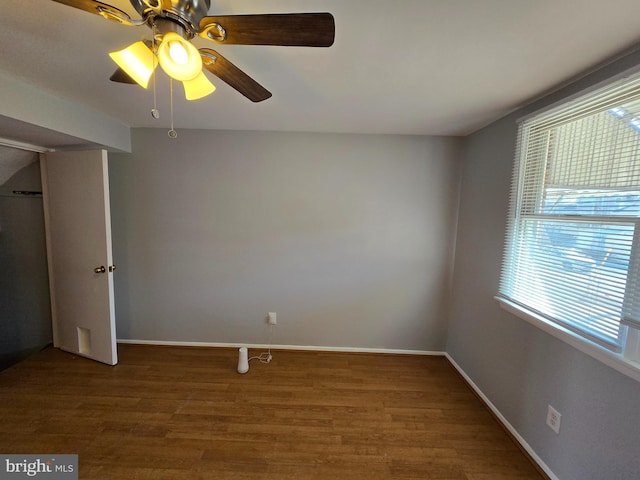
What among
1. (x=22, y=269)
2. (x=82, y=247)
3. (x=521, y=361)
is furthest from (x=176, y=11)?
(x=22, y=269)

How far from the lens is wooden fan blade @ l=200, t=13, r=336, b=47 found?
73 cm

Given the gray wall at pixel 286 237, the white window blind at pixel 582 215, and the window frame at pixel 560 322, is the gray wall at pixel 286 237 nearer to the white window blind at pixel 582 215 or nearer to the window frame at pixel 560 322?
the window frame at pixel 560 322

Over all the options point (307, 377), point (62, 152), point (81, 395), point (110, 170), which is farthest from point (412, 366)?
point (62, 152)

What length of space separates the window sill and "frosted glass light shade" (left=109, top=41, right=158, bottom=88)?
2406 millimetres

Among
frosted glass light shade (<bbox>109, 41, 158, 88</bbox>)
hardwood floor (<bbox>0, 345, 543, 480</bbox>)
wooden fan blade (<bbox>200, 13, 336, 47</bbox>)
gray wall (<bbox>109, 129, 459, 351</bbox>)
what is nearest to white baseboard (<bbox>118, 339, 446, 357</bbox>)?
gray wall (<bbox>109, 129, 459, 351</bbox>)

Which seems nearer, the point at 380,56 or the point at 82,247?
the point at 380,56

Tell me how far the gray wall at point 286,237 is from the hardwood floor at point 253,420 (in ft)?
1.27

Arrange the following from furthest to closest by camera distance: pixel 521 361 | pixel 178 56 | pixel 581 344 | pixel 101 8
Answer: pixel 521 361 → pixel 581 344 → pixel 178 56 → pixel 101 8

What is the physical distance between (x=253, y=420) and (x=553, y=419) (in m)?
1.84

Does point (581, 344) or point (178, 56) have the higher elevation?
point (178, 56)

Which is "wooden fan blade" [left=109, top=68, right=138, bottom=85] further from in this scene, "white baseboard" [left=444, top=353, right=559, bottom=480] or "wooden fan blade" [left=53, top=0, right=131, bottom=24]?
"white baseboard" [left=444, top=353, right=559, bottom=480]

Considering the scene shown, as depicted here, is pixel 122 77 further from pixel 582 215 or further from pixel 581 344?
pixel 581 344

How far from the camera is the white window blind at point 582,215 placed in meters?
1.06

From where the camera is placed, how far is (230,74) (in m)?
1.05
